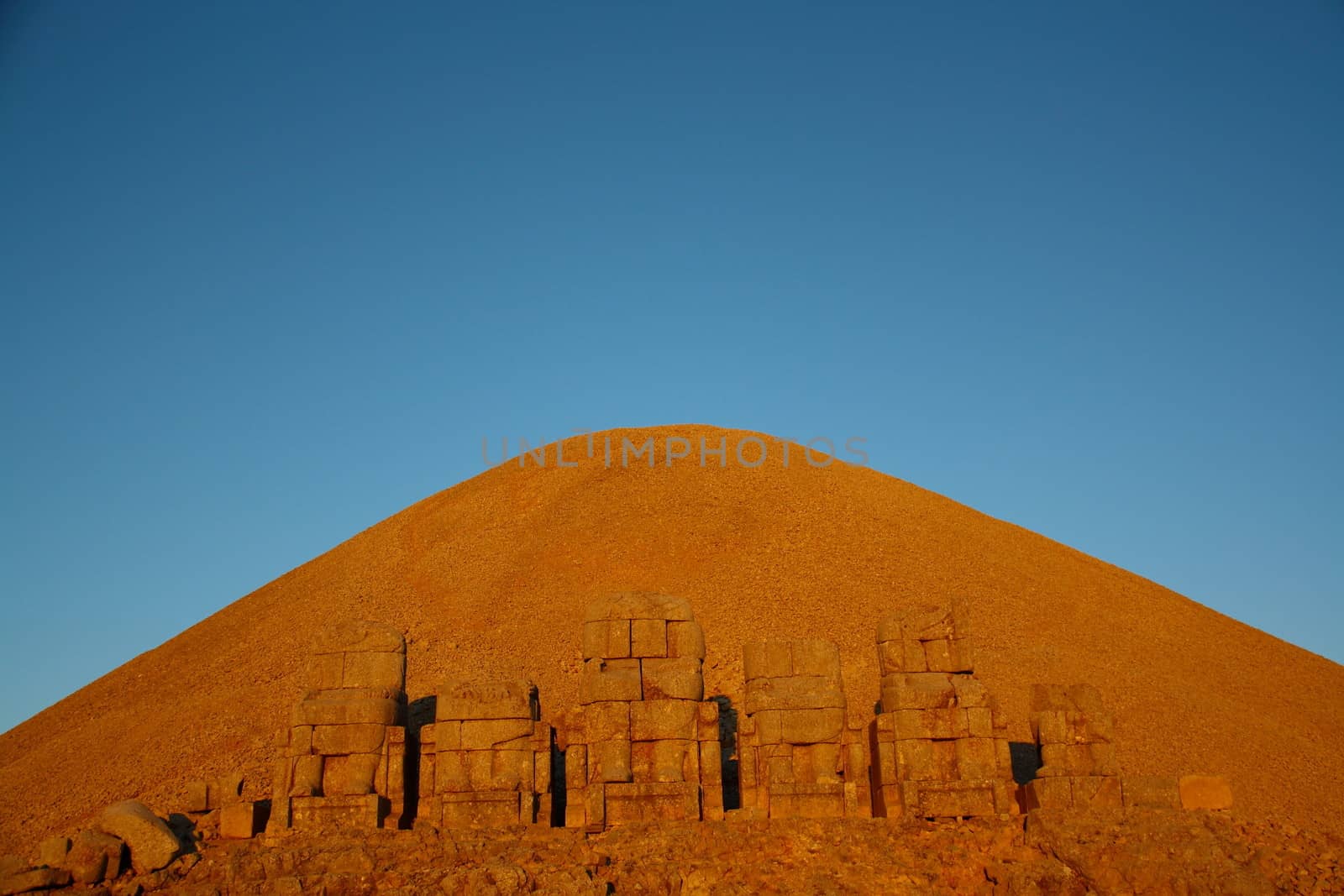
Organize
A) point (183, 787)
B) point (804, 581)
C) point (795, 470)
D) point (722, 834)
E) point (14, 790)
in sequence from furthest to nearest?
point (795, 470)
point (804, 581)
point (14, 790)
point (183, 787)
point (722, 834)

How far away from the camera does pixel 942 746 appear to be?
17.0 meters

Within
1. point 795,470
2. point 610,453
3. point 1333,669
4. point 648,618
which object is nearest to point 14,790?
point 648,618

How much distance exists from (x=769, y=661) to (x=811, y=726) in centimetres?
113

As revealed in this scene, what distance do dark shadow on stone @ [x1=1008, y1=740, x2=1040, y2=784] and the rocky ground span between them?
1004 centimetres

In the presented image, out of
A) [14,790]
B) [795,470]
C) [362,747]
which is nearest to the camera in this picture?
[362,747]

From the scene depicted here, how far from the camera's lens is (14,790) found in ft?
90.4

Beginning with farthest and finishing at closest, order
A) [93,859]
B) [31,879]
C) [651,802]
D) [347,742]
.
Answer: [347,742] → [651,802] → [93,859] → [31,879]

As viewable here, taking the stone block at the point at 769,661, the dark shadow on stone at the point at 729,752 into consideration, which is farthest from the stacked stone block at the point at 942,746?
the dark shadow on stone at the point at 729,752

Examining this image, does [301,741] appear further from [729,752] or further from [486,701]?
[729,752]

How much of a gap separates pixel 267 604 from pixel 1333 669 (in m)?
30.0

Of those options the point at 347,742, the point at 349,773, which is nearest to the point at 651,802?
the point at 349,773

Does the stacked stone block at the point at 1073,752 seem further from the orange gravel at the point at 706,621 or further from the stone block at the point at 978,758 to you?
the orange gravel at the point at 706,621

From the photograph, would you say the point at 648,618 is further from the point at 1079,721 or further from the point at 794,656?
the point at 1079,721

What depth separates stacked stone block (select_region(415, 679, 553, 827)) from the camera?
1634 cm
